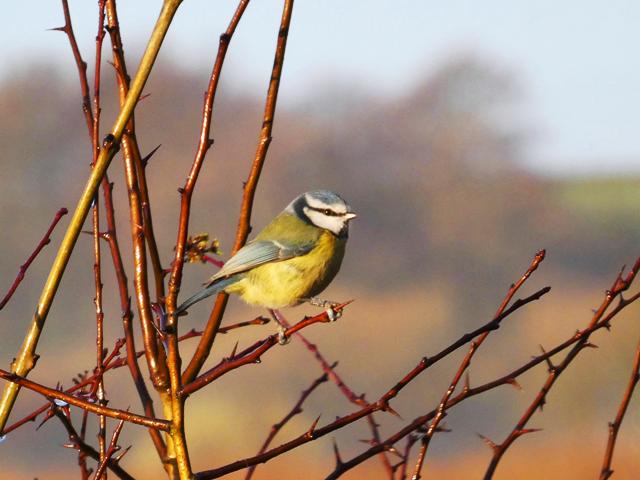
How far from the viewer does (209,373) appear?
64cm

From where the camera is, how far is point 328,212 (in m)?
1.52

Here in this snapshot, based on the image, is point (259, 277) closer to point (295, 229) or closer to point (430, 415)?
point (295, 229)

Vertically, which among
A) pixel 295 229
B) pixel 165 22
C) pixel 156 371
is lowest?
pixel 156 371

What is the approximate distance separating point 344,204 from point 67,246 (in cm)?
97

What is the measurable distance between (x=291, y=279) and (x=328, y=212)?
0.49 ft

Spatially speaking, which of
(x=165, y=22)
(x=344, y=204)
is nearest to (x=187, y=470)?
(x=165, y=22)

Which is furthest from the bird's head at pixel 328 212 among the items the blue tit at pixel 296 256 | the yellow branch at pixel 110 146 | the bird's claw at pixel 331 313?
the yellow branch at pixel 110 146

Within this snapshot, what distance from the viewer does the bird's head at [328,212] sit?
1.51 m

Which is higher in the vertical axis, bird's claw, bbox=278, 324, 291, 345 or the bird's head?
the bird's head

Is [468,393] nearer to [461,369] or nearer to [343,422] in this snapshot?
[461,369]

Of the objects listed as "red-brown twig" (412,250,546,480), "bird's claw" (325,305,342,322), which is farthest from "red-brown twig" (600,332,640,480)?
"bird's claw" (325,305,342,322)

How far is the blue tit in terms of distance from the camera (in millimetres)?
1416

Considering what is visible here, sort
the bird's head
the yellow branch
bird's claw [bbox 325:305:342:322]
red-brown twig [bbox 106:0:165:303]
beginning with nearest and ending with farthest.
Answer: the yellow branch → bird's claw [bbox 325:305:342:322] → red-brown twig [bbox 106:0:165:303] → the bird's head

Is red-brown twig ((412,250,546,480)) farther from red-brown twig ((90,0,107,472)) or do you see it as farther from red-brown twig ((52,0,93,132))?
red-brown twig ((52,0,93,132))
